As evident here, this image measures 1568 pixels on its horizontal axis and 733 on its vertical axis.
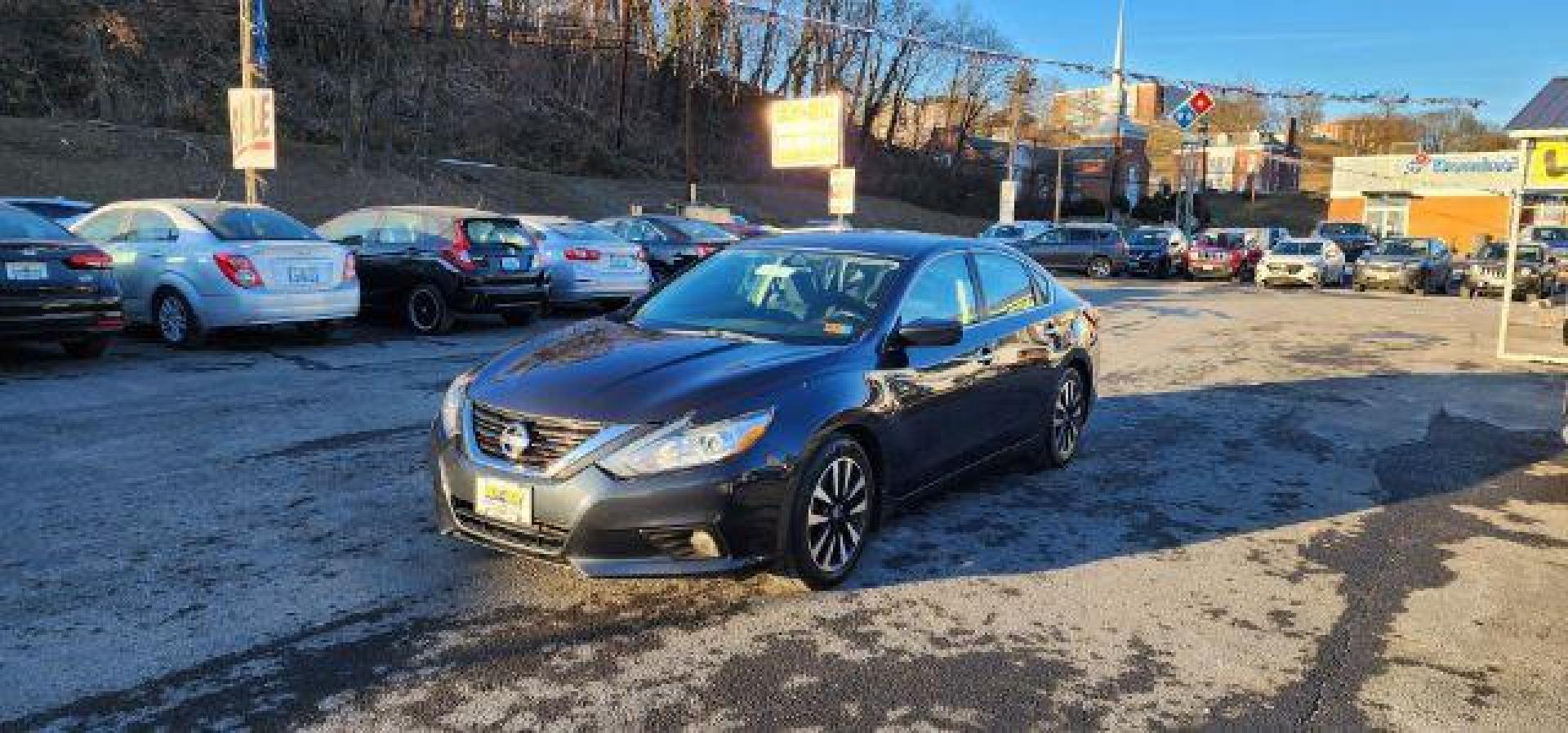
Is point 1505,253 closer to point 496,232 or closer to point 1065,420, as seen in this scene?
point 496,232

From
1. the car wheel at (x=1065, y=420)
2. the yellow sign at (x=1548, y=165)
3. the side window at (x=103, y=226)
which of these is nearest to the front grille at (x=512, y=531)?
the car wheel at (x=1065, y=420)

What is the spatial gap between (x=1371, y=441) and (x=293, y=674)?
25.1 feet

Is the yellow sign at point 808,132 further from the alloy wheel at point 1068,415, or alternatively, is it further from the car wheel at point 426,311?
the alloy wheel at point 1068,415

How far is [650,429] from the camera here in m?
4.19

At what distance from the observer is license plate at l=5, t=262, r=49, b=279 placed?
30.3ft

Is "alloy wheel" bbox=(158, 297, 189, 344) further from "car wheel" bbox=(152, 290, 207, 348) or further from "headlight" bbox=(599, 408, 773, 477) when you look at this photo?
"headlight" bbox=(599, 408, 773, 477)

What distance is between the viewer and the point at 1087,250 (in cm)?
3309

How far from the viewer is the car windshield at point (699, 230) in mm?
20641

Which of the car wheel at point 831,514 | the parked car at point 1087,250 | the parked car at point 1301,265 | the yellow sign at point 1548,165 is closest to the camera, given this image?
the car wheel at point 831,514

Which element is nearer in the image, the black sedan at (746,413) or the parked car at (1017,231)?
the black sedan at (746,413)

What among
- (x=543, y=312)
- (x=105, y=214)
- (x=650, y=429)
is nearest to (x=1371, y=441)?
(x=650, y=429)

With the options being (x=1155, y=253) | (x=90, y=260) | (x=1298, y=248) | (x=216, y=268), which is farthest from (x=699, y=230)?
(x=1298, y=248)

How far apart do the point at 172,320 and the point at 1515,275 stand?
29827mm

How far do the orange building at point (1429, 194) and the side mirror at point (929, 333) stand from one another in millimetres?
62800
